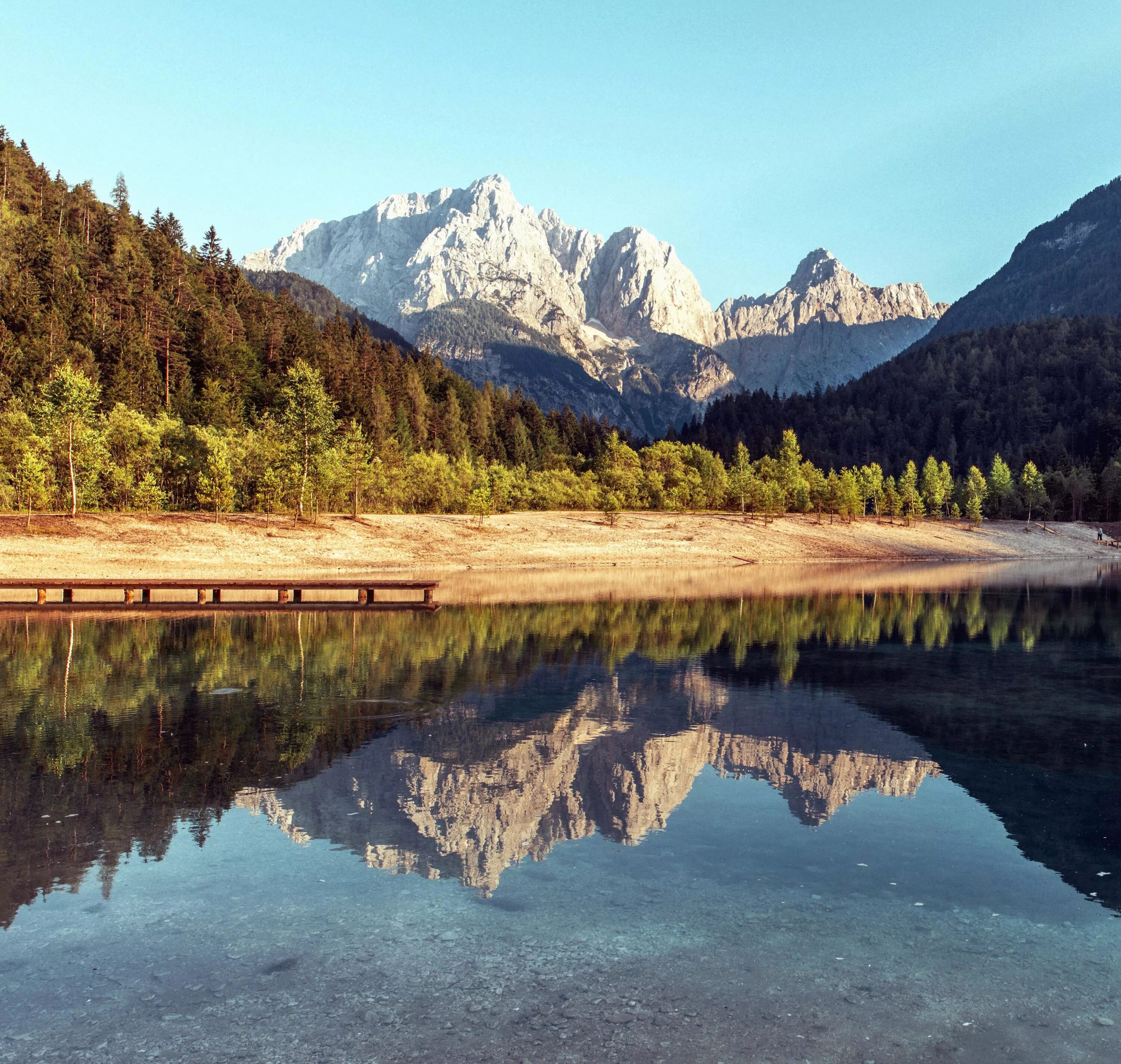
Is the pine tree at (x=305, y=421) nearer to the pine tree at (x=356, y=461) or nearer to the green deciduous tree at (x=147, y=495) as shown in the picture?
the pine tree at (x=356, y=461)

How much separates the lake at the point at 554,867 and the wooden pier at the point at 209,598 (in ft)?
52.2

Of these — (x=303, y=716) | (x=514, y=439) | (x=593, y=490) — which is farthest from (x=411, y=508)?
(x=303, y=716)

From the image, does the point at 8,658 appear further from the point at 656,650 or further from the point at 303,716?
the point at 656,650

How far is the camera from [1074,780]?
574 inches

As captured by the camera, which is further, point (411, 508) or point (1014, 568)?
point (411, 508)

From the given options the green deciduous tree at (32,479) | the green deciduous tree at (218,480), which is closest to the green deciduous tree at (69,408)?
the green deciduous tree at (32,479)

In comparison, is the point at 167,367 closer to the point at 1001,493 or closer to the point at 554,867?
the point at 554,867

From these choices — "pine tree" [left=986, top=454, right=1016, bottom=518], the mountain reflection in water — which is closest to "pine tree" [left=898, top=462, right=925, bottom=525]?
"pine tree" [left=986, top=454, right=1016, bottom=518]

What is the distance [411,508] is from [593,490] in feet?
93.6

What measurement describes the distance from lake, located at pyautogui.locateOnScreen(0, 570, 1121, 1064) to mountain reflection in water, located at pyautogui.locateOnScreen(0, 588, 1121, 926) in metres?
0.10

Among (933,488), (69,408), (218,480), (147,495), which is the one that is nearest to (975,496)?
(933,488)

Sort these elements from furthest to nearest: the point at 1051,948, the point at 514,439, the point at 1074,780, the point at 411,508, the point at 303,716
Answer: the point at 514,439, the point at 411,508, the point at 303,716, the point at 1074,780, the point at 1051,948

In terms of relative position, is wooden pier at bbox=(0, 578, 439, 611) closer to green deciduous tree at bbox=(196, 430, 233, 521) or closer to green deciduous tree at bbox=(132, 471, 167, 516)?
green deciduous tree at bbox=(196, 430, 233, 521)

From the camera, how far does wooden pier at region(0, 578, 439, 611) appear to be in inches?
1539
